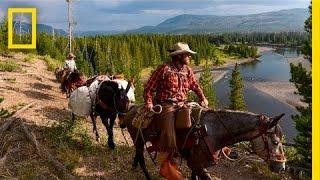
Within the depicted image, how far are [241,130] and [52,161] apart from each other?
560 cm

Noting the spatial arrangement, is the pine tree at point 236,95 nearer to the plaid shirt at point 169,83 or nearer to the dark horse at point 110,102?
the dark horse at point 110,102

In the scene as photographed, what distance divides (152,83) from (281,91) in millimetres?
78061

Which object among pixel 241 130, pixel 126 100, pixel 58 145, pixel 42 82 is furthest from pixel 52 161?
pixel 42 82

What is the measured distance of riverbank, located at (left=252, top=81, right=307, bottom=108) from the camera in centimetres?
7412

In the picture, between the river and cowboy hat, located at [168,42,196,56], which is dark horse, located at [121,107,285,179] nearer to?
cowboy hat, located at [168,42,196,56]

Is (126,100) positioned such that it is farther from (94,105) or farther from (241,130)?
(241,130)

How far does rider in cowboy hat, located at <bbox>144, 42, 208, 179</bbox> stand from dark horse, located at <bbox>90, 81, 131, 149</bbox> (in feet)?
10.8

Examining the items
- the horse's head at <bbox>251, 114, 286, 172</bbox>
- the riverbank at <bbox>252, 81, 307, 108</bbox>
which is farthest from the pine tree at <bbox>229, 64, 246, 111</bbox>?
the horse's head at <bbox>251, 114, 286, 172</bbox>

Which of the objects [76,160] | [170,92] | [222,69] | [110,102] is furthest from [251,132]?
[222,69]

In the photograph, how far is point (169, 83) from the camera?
1073 centimetres

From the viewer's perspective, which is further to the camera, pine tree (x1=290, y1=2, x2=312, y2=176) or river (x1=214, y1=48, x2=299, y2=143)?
river (x1=214, y1=48, x2=299, y2=143)

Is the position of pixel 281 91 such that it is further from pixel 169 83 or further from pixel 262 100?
pixel 169 83

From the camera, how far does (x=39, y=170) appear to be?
12242 millimetres

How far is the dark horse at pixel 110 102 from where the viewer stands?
1423 cm
